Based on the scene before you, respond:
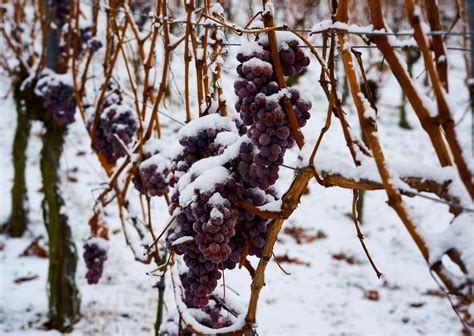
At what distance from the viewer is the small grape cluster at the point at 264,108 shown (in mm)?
974

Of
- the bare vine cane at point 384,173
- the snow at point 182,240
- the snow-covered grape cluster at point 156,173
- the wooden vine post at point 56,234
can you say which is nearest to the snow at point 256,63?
the bare vine cane at point 384,173

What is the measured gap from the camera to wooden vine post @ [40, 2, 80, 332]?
3361 mm

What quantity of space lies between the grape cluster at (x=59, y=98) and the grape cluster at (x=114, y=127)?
0.62m

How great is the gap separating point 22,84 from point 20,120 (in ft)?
2.49

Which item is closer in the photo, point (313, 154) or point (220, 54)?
point (313, 154)

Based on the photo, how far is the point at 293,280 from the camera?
5.04 metres

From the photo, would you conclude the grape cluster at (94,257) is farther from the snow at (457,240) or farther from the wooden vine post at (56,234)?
the snow at (457,240)

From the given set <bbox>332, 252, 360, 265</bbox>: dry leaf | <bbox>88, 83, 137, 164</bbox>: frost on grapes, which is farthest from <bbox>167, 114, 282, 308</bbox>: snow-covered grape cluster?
<bbox>332, 252, 360, 265</bbox>: dry leaf

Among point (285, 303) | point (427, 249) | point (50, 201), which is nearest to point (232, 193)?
point (427, 249)

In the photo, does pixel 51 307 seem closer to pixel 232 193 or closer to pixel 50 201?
pixel 50 201

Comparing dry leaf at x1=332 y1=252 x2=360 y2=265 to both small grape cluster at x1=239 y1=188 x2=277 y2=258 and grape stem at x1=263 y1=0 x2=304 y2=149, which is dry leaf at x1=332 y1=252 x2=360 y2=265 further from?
grape stem at x1=263 y1=0 x2=304 y2=149

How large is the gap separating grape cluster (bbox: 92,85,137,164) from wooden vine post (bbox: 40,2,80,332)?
1164mm

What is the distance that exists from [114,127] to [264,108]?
1400mm

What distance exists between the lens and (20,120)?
401 cm
